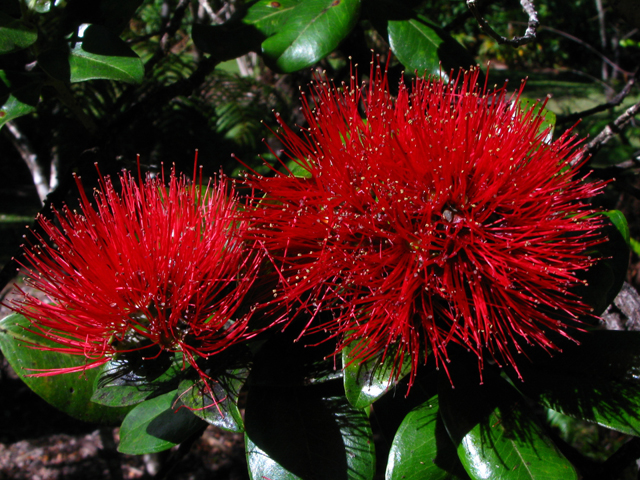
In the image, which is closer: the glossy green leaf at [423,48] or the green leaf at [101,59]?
the green leaf at [101,59]

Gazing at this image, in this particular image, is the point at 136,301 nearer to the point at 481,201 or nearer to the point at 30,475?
the point at 481,201

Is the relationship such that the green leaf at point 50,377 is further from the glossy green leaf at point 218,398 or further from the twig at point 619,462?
the twig at point 619,462

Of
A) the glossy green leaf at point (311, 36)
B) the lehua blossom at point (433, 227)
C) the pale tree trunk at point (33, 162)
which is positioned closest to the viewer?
the lehua blossom at point (433, 227)

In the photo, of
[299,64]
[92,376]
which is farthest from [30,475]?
[299,64]

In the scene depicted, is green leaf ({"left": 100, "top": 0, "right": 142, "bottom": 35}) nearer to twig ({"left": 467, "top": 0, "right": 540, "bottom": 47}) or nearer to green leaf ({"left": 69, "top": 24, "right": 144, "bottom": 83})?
green leaf ({"left": 69, "top": 24, "right": 144, "bottom": 83})

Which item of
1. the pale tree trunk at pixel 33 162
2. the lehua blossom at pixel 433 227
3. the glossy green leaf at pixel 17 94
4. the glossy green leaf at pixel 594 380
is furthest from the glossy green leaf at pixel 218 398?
the pale tree trunk at pixel 33 162

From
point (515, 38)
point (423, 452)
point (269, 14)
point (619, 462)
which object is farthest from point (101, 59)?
point (619, 462)

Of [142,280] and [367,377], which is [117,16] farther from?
[367,377]
